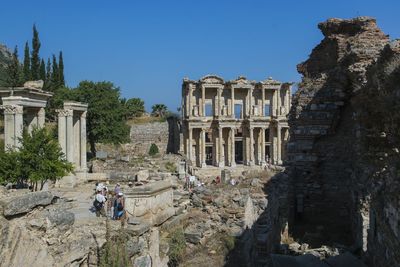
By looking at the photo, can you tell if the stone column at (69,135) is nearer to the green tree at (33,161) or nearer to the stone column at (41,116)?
the stone column at (41,116)

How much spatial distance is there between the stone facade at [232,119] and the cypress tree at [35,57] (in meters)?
19.4

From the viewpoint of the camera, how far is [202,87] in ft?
182

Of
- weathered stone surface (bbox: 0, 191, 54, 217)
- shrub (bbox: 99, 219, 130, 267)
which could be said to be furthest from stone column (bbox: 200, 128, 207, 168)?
weathered stone surface (bbox: 0, 191, 54, 217)

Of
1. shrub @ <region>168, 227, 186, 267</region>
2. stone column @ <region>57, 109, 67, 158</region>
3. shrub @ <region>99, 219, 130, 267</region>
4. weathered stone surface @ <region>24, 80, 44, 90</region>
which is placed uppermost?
weathered stone surface @ <region>24, 80, 44, 90</region>

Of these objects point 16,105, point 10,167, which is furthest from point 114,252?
point 16,105

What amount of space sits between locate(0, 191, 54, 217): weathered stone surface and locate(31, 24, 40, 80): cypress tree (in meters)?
52.2

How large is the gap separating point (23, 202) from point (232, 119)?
166 ft

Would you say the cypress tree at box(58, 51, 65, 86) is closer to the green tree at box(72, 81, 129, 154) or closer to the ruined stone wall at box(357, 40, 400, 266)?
the green tree at box(72, 81, 129, 154)

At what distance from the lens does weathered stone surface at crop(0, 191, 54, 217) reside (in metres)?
5.56

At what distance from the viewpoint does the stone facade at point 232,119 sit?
55312 mm

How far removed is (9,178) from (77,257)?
13.3 metres

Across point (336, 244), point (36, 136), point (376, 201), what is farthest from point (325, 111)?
point (36, 136)

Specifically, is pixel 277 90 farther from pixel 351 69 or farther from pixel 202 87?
pixel 351 69

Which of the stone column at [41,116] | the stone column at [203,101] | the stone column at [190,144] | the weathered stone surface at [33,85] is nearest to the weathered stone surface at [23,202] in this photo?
the weathered stone surface at [33,85]
